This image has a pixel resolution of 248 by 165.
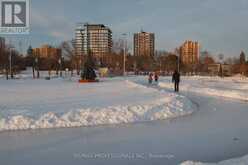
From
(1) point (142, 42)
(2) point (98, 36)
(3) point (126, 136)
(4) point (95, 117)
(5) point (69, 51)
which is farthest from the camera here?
(1) point (142, 42)

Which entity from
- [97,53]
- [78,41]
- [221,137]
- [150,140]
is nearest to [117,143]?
[150,140]

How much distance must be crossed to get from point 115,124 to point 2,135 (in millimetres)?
3377

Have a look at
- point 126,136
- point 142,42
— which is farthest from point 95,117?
point 142,42

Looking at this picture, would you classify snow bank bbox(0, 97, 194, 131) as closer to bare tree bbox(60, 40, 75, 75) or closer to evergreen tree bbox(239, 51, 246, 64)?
bare tree bbox(60, 40, 75, 75)

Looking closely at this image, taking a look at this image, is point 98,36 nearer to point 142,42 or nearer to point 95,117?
point 142,42

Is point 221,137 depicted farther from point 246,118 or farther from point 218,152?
point 246,118

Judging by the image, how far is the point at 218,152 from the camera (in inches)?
229

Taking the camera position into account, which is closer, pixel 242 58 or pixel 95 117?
pixel 95 117

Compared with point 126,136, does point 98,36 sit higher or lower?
higher

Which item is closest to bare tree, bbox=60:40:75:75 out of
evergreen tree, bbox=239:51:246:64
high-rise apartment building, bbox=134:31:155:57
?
high-rise apartment building, bbox=134:31:155:57

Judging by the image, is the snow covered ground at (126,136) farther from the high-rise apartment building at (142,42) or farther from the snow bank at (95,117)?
the high-rise apartment building at (142,42)

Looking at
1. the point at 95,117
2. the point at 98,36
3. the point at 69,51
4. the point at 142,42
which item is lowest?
the point at 95,117

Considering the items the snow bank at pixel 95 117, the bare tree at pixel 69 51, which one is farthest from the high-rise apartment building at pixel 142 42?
the snow bank at pixel 95 117

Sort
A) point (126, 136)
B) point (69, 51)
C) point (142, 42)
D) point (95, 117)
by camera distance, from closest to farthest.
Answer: point (126, 136) → point (95, 117) → point (69, 51) → point (142, 42)
